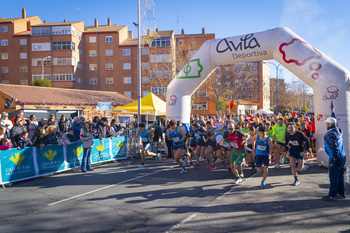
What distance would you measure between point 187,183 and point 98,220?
3.56 meters

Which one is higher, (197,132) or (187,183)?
(197,132)

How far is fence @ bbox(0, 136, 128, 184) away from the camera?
870cm

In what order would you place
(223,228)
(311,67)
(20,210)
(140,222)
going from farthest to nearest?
(311,67) < (20,210) < (140,222) < (223,228)

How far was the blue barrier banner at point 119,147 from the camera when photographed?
13266mm

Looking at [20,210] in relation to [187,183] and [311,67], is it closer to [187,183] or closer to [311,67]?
[187,183]

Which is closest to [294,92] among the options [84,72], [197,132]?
[84,72]

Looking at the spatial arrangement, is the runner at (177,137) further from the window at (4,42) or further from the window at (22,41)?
the window at (4,42)

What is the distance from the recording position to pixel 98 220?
5.54 m

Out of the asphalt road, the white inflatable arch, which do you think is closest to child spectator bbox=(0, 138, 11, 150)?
the asphalt road

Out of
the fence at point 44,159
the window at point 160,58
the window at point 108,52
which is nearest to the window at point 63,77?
the window at point 108,52

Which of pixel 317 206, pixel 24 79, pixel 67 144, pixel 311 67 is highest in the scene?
pixel 24 79

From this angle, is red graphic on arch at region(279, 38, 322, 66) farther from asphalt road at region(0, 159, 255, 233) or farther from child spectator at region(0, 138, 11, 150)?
child spectator at region(0, 138, 11, 150)

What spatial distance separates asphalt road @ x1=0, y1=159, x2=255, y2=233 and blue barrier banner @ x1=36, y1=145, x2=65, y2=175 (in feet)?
0.94

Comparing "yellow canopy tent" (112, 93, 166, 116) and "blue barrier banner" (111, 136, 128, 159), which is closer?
"blue barrier banner" (111, 136, 128, 159)
